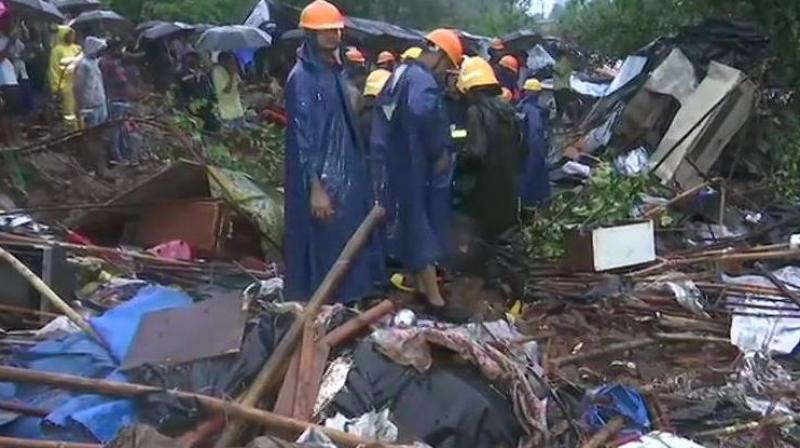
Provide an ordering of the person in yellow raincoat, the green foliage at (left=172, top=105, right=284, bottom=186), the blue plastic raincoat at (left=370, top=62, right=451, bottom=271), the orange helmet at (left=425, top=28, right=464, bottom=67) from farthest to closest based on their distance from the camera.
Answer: the person in yellow raincoat
the green foliage at (left=172, top=105, right=284, bottom=186)
the orange helmet at (left=425, top=28, right=464, bottom=67)
the blue plastic raincoat at (left=370, top=62, right=451, bottom=271)

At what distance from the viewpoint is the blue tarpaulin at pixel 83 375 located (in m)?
4.61

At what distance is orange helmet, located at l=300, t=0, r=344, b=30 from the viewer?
20.8 feet

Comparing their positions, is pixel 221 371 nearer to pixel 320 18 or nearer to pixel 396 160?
pixel 320 18

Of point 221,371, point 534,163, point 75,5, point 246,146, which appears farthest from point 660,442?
point 75,5

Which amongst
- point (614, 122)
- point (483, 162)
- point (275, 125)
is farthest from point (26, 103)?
point (483, 162)

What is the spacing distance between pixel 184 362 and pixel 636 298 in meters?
3.18

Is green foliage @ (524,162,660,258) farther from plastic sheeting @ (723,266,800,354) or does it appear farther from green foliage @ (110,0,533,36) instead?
green foliage @ (110,0,533,36)

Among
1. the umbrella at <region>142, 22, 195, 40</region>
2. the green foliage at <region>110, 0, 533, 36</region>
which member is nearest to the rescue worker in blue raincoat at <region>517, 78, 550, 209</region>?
the umbrella at <region>142, 22, 195, 40</region>

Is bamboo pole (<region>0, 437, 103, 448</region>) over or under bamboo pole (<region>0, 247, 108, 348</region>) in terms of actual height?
over

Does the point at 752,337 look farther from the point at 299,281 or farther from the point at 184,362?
the point at 184,362

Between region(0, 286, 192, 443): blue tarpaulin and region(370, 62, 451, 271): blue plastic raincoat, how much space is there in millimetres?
1417

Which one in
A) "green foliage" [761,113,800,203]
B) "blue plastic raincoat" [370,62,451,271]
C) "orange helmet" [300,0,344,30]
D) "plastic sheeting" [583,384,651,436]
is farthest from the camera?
"green foliage" [761,113,800,203]

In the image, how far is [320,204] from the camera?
255 inches

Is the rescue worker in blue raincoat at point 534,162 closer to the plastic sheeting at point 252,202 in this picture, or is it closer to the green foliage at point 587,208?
the green foliage at point 587,208
